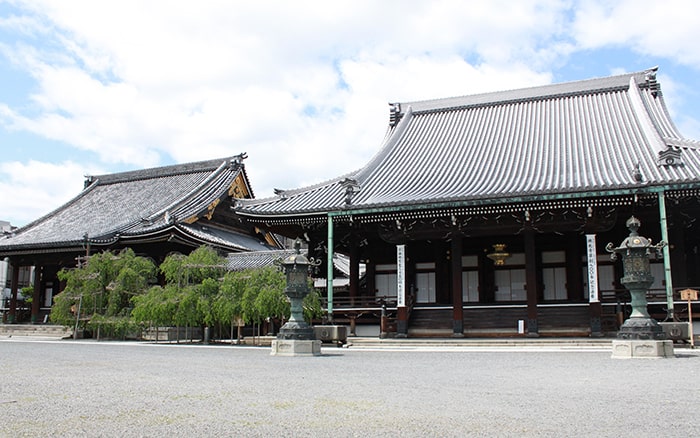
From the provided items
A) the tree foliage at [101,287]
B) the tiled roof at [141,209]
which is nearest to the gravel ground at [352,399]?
the tree foliage at [101,287]

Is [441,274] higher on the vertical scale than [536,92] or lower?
lower

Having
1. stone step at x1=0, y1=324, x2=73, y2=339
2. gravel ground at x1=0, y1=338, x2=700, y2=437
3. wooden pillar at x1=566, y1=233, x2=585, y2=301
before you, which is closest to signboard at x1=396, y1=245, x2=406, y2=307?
wooden pillar at x1=566, y1=233, x2=585, y2=301

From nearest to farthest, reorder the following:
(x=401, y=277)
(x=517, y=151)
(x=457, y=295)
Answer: (x=457, y=295) → (x=401, y=277) → (x=517, y=151)

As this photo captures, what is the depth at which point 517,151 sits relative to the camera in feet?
76.7

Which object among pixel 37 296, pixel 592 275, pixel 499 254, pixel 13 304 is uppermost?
pixel 499 254

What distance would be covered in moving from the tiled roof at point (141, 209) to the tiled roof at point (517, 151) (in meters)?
9.35

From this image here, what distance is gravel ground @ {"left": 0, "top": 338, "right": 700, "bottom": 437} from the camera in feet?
17.5

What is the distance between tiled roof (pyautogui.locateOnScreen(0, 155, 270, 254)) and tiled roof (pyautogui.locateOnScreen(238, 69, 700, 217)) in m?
9.35

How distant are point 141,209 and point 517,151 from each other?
70.5ft

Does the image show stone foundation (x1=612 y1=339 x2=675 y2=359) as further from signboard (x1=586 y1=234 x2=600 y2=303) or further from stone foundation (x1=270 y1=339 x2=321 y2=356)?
stone foundation (x1=270 y1=339 x2=321 y2=356)

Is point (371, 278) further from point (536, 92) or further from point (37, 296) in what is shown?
point (37, 296)

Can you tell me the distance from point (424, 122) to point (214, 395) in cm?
2311

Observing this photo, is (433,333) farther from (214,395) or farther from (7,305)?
(7,305)

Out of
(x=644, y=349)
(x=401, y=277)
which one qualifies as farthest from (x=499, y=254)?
(x=644, y=349)
